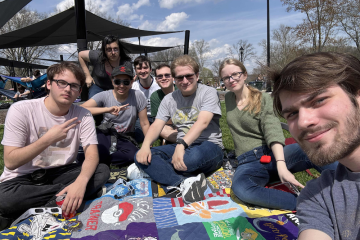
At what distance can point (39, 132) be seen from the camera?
225 centimetres

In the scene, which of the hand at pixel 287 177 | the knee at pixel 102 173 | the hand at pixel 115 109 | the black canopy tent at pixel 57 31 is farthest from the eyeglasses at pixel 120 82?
the black canopy tent at pixel 57 31

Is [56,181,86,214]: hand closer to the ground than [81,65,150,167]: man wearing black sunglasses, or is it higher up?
closer to the ground

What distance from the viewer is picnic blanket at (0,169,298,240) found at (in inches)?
69.4

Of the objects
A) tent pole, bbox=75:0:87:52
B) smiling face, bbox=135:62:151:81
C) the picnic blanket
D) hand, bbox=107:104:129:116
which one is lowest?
the picnic blanket

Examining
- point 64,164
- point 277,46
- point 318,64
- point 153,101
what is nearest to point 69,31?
point 153,101

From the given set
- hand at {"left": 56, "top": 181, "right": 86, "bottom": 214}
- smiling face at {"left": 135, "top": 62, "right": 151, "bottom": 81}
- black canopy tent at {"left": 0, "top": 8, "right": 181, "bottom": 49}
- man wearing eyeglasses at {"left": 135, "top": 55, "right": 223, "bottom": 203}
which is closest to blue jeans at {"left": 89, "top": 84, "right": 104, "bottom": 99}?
smiling face at {"left": 135, "top": 62, "right": 151, "bottom": 81}

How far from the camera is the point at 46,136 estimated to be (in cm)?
203

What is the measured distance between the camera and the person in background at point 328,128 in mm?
942

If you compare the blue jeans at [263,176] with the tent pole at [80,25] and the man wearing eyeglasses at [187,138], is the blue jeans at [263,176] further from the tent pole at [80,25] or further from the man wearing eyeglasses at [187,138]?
the tent pole at [80,25]

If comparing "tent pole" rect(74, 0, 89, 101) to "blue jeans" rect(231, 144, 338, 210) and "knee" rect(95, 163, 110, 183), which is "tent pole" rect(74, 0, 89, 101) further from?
"blue jeans" rect(231, 144, 338, 210)

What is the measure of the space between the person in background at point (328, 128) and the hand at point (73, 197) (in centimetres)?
173

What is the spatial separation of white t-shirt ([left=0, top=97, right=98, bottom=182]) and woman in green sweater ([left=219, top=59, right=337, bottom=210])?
5.09 feet

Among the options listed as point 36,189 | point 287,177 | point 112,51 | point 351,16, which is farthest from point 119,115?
point 351,16

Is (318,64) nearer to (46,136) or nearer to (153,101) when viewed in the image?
(46,136)
